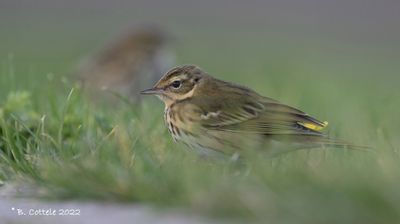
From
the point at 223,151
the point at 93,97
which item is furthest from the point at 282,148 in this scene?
the point at 93,97

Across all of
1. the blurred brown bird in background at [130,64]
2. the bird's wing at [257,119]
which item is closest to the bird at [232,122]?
the bird's wing at [257,119]

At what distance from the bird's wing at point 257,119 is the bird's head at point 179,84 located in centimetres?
36

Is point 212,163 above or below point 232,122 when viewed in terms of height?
below

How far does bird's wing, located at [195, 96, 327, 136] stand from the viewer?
675 centimetres

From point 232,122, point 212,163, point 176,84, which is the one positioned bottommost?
point 212,163

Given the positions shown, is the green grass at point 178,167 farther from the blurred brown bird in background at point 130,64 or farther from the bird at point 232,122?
the blurred brown bird in background at point 130,64

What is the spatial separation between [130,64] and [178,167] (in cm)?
772

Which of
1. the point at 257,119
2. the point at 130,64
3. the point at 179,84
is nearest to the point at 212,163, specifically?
the point at 257,119

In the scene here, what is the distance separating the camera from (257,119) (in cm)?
684

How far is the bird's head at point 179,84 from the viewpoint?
23.8 ft

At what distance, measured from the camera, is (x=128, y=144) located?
20.8ft

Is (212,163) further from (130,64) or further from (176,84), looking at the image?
(130,64)

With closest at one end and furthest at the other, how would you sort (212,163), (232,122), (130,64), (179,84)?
(212,163)
(232,122)
(179,84)
(130,64)

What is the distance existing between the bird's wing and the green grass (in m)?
0.20
